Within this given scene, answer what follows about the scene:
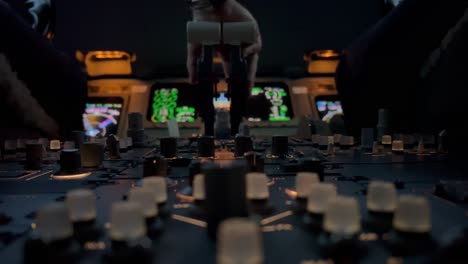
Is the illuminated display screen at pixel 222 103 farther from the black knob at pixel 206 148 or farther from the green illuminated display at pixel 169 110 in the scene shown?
the black knob at pixel 206 148

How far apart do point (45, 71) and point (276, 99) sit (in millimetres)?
1535

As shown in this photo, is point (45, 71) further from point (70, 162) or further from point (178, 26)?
point (178, 26)

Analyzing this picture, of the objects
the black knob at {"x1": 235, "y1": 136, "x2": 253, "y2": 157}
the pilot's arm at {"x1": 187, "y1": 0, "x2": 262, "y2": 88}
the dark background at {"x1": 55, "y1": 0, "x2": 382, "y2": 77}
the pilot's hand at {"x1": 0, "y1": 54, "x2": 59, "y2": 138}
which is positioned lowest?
the black knob at {"x1": 235, "y1": 136, "x2": 253, "y2": 157}

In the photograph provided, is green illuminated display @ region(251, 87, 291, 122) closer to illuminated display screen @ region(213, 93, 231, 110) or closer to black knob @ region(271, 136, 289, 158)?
illuminated display screen @ region(213, 93, 231, 110)

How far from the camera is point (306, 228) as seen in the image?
1.43ft

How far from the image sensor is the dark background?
2.93 metres

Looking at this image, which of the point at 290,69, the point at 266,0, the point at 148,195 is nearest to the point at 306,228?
the point at 148,195

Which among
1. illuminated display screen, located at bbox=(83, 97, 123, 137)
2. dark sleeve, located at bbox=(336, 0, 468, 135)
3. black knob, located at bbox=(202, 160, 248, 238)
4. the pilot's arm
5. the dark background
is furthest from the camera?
the dark background

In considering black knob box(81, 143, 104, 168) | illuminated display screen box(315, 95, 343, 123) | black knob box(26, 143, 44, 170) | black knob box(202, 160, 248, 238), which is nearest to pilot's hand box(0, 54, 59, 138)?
black knob box(26, 143, 44, 170)

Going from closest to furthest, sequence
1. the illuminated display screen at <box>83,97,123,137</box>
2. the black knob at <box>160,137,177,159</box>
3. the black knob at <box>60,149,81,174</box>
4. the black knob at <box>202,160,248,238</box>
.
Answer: the black knob at <box>202,160,248,238</box> → the black knob at <box>60,149,81,174</box> → the black knob at <box>160,137,177,159</box> → the illuminated display screen at <box>83,97,123,137</box>

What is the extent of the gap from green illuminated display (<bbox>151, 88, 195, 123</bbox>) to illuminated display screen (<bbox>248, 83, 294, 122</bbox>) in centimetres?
43

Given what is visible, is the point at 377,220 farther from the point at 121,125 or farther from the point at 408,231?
the point at 121,125

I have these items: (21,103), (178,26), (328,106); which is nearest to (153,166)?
(21,103)

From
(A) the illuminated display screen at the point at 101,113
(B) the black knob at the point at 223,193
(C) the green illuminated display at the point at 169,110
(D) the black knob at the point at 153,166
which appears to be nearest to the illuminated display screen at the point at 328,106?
(C) the green illuminated display at the point at 169,110
